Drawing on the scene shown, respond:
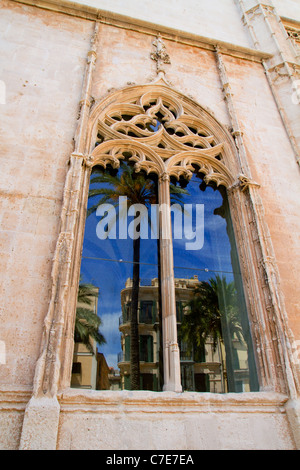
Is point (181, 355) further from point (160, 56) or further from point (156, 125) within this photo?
point (160, 56)

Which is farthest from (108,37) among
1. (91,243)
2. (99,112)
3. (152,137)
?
(91,243)

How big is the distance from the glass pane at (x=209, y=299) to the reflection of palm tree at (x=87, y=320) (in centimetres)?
124

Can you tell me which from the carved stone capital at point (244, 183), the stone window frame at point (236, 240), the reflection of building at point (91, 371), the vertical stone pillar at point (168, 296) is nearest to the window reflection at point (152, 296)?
the reflection of building at point (91, 371)

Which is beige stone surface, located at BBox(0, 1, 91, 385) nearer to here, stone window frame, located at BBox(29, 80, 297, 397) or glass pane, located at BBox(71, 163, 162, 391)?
stone window frame, located at BBox(29, 80, 297, 397)

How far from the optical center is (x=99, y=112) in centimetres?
691

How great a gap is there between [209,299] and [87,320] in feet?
6.57

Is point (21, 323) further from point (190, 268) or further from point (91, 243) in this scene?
point (190, 268)

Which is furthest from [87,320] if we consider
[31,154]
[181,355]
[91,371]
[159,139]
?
[159,139]

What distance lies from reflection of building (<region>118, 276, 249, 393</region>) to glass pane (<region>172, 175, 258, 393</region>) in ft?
0.05

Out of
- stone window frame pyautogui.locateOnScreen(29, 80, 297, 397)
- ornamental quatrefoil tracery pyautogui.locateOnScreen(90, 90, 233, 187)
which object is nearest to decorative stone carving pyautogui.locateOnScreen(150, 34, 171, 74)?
stone window frame pyautogui.locateOnScreen(29, 80, 297, 397)

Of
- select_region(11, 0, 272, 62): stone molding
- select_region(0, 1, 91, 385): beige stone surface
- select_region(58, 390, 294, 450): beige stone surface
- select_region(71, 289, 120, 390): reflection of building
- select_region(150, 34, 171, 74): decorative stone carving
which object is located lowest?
select_region(58, 390, 294, 450): beige stone surface

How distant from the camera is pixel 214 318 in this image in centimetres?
Result: 552

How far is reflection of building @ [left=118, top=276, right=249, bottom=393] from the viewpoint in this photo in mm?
4738

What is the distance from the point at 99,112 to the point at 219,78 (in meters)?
3.58
